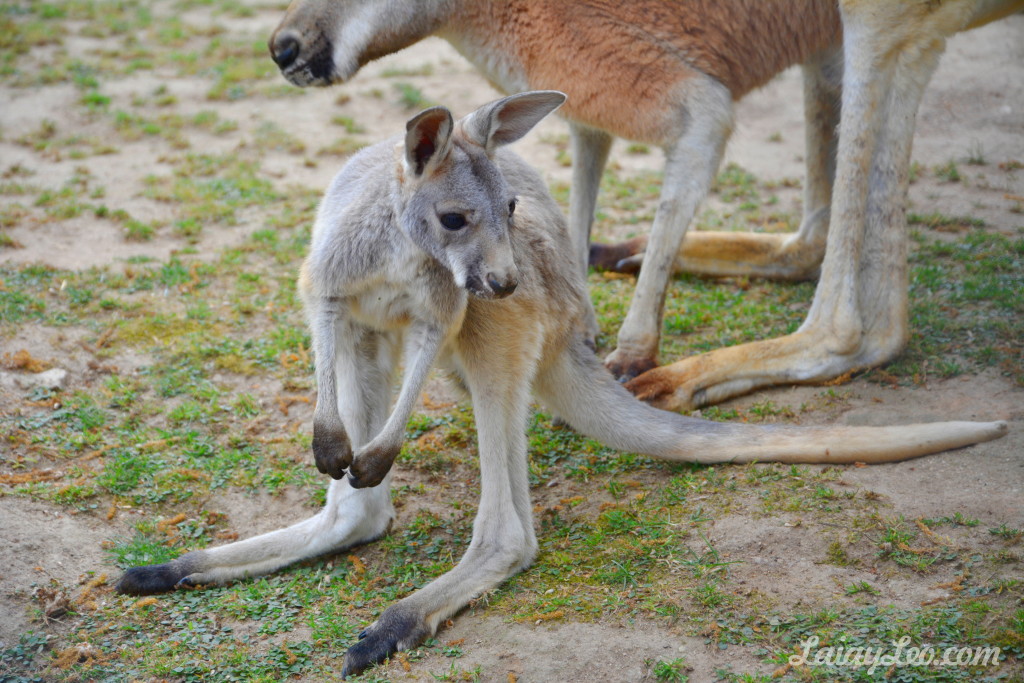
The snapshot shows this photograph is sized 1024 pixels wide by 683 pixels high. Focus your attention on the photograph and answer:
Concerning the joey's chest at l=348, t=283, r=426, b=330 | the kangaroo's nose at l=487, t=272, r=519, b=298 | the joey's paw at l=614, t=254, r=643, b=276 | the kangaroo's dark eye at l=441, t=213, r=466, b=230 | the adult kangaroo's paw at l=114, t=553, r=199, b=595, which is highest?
the kangaroo's dark eye at l=441, t=213, r=466, b=230

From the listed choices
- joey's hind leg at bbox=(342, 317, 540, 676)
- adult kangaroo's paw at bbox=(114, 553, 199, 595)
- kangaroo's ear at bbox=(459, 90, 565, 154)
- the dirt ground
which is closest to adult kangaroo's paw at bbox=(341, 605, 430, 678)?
joey's hind leg at bbox=(342, 317, 540, 676)

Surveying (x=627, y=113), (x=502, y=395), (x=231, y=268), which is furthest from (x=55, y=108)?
(x=502, y=395)

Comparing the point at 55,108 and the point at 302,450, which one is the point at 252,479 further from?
the point at 55,108

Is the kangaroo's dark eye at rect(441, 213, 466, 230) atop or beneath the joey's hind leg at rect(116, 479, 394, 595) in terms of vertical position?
atop

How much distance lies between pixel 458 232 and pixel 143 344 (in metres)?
2.29

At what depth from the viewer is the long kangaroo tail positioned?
136 inches

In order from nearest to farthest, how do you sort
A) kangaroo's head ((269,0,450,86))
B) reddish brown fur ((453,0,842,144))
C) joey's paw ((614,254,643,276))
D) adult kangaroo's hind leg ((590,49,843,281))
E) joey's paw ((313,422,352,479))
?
joey's paw ((313,422,352,479)) < reddish brown fur ((453,0,842,144)) < kangaroo's head ((269,0,450,86)) < adult kangaroo's hind leg ((590,49,843,281)) < joey's paw ((614,254,643,276))

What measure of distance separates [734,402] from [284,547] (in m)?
1.92

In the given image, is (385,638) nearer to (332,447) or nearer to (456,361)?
(332,447)

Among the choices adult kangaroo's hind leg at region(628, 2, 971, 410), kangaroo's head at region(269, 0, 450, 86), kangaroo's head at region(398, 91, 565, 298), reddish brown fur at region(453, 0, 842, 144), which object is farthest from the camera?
kangaroo's head at region(269, 0, 450, 86)

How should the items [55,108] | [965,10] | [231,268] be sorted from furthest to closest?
[55,108], [231,268], [965,10]

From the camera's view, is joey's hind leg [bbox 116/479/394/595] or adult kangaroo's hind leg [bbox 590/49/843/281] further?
adult kangaroo's hind leg [bbox 590/49/843/281]

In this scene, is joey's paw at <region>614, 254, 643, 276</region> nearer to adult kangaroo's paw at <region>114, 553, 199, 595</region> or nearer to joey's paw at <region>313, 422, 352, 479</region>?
joey's paw at <region>313, 422, 352, 479</region>

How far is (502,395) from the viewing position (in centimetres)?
332
